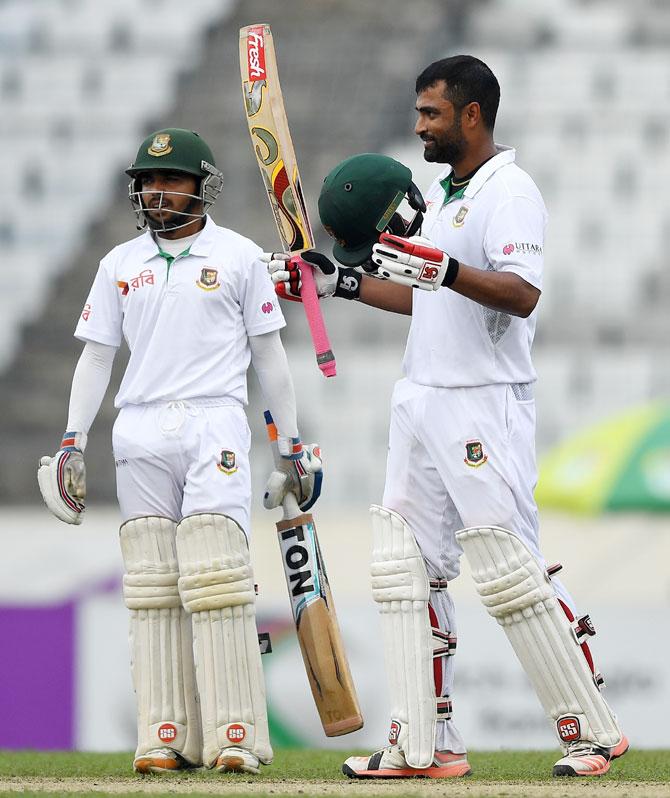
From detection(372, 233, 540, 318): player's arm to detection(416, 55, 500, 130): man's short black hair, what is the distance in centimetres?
43

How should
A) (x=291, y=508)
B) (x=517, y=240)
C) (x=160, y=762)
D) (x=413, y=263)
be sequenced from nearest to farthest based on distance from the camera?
1. (x=413, y=263)
2. (x=517, y=240)
3. (x=160, y=762)
4. (x=291, y=508)

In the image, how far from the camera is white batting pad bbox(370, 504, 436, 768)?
3898 mm

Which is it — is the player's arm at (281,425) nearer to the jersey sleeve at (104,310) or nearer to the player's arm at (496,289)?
the jersey sleeve at (104,310)

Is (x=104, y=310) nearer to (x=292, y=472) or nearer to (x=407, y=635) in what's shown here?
(x=292, y=472)

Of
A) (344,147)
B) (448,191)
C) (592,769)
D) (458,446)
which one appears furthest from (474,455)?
(344,147)

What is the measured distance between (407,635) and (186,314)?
102 cm

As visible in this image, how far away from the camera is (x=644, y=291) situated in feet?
41.1

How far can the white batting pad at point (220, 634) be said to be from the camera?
4.07m

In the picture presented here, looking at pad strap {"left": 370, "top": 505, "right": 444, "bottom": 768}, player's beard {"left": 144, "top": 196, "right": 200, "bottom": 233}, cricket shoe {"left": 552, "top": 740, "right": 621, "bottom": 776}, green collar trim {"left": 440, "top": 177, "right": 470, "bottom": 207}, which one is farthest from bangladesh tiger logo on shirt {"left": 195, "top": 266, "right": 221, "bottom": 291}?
cricket shoe {"left": 552, "top": 740, "right": 621, "bottom": 776}

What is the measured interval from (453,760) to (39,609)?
408 cm

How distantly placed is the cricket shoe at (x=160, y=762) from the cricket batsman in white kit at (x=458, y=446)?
0.46 meters

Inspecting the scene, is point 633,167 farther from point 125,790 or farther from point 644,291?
point 125,790

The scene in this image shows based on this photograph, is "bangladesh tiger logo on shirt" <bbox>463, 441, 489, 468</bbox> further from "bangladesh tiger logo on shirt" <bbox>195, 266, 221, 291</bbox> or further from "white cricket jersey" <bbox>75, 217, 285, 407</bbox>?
"bangladesh tiger logo on shirt" <bbox>195, 266, 221, 291</bbox>

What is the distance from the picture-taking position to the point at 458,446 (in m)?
3.90
